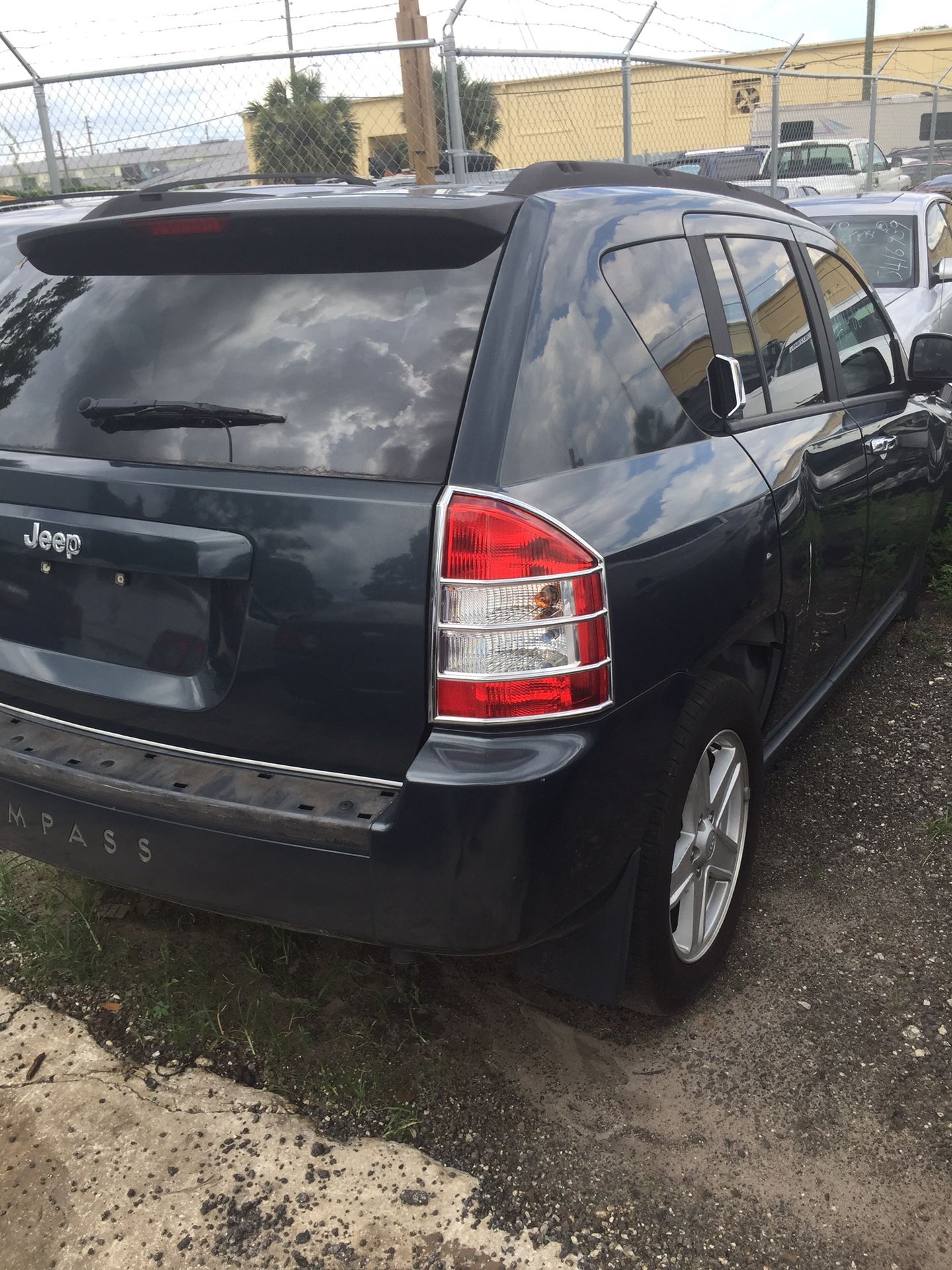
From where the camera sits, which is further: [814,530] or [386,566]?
[814,530]

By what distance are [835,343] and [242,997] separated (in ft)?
8.41

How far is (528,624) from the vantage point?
75.1 inches

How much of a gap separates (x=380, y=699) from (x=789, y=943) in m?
1.54

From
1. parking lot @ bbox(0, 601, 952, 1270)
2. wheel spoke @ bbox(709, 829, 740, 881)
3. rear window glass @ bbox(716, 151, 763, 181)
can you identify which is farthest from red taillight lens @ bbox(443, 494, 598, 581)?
rear window glass @ bbox(716, 151, 763, 181)

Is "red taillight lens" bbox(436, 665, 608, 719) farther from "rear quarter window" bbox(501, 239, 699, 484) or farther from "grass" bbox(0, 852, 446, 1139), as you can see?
"grass" bbox(0, 852, 446, 1139)

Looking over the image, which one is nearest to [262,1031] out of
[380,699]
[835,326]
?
[380,699]

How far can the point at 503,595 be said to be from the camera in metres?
1.90

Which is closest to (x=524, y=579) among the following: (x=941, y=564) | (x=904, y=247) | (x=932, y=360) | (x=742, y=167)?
(x=932, y=360)

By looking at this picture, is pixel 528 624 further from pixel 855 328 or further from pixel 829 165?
pixel 829 165

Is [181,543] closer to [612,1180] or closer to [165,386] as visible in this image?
[165,386]

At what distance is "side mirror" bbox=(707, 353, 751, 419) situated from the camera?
2.55 m

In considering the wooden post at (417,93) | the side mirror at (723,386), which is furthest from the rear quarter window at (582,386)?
the wooden post at (417,93)

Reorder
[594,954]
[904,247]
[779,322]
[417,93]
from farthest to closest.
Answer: [904,247] < [417,93] < [779,322] < [594,954]

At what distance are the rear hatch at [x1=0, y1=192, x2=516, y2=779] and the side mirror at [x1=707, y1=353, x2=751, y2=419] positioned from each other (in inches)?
26.8
